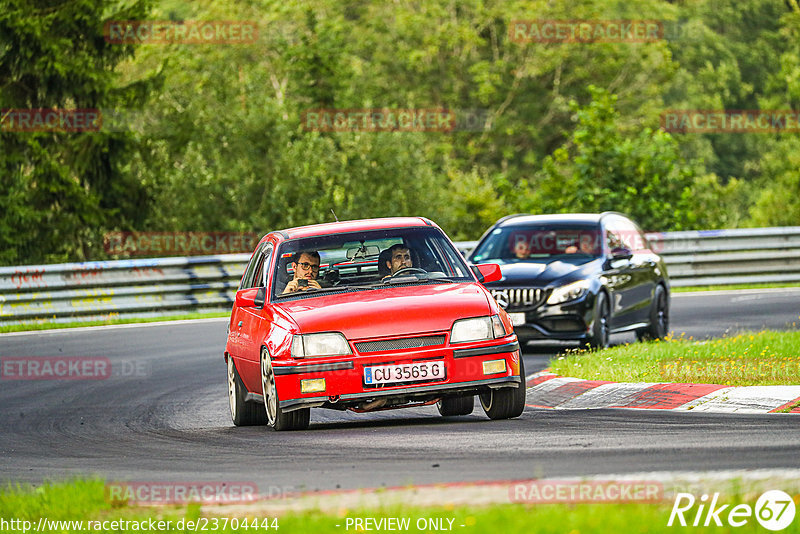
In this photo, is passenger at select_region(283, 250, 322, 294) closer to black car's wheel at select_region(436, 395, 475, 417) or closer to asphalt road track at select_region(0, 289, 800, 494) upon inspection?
asphalt road track at select_region(0, 289, 800, 494)

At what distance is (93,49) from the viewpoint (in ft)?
110

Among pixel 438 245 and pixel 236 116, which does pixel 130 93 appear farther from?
Result: pixel 438 245

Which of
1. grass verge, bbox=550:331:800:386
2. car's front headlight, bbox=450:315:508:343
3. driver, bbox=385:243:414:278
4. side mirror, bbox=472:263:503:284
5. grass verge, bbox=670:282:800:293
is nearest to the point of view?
car's front headlight, bbox=450:315:508:343

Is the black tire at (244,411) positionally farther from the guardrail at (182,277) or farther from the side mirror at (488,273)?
the guardrail at (182,277)

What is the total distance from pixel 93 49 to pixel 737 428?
1049 inches

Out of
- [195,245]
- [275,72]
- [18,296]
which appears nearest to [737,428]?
[18,296]

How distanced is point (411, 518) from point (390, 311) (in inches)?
155

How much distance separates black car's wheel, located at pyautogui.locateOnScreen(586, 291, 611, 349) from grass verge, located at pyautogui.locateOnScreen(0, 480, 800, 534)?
9832 mm

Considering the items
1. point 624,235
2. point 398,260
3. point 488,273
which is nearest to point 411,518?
point 398,260

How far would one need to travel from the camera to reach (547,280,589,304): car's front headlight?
1633cm

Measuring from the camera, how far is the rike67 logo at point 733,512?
580cm

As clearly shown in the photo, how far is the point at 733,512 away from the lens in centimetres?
595

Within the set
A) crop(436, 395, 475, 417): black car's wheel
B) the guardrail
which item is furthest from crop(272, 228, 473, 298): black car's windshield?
the guardrail

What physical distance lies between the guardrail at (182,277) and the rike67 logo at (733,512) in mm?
17435
